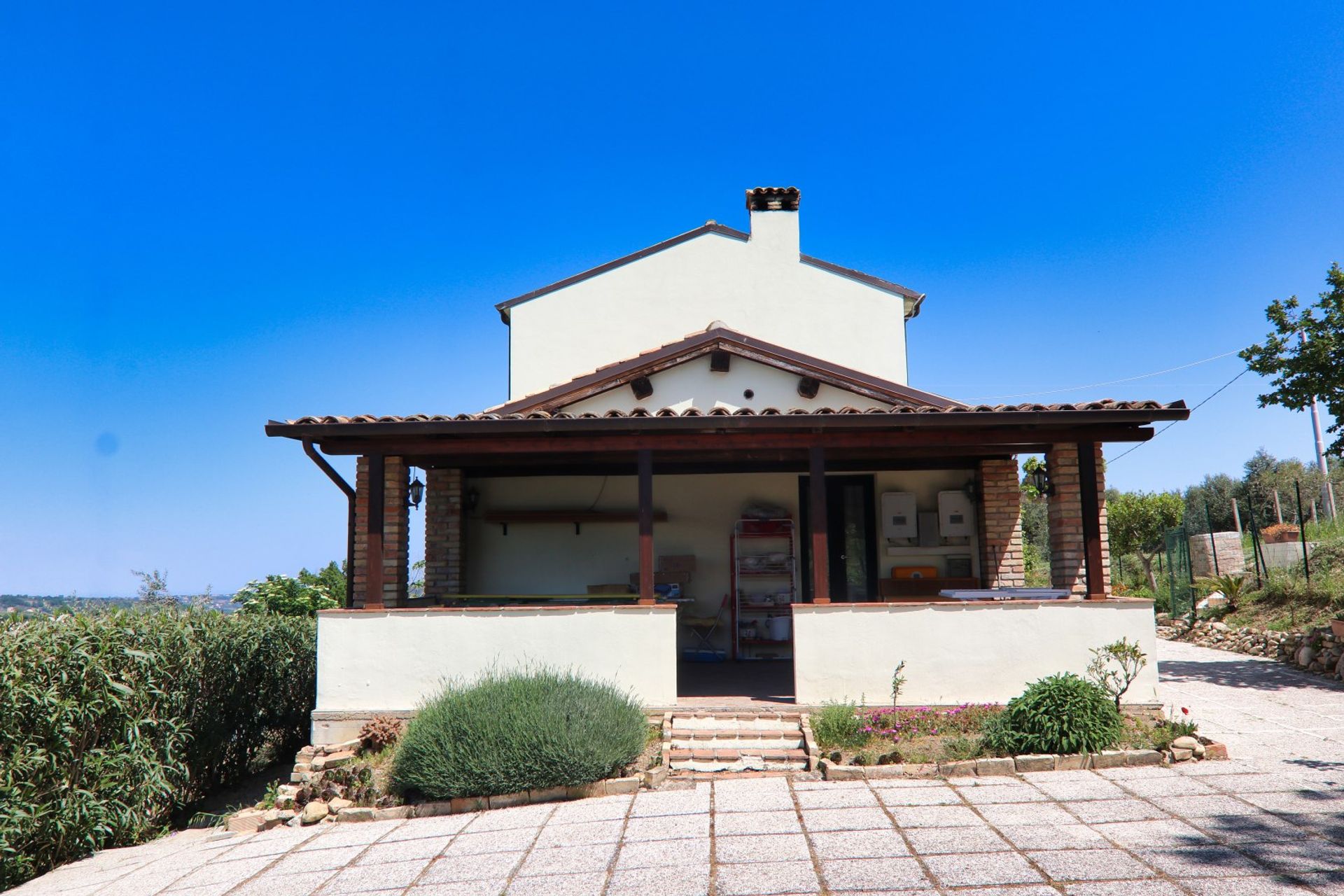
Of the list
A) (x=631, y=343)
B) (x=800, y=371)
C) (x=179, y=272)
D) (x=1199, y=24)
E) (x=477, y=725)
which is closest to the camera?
(x=477, y=725)

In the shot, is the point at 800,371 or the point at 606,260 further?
the point at 606,260

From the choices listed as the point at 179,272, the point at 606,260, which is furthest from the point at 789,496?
the point at 179,272

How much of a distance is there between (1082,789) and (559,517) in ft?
22.4

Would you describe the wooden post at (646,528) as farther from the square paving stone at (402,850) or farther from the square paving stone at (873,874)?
the square paving stone at (873,874)

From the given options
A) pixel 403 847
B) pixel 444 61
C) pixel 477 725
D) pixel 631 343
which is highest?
pixel 444 61

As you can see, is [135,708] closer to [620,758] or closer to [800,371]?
[620,758]

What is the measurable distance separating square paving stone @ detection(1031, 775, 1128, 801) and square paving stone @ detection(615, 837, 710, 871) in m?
2.55

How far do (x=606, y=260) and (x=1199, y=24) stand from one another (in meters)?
8.46

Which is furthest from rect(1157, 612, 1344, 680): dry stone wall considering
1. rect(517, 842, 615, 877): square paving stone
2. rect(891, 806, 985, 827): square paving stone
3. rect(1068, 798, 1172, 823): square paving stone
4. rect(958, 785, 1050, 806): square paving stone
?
rect(517, 842, 615, 877): square paving stone

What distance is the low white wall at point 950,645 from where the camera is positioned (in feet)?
24.8

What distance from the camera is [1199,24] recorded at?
356 inches

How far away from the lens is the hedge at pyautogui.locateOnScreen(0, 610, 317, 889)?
597 cm

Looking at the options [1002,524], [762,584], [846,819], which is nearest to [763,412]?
[846,819]

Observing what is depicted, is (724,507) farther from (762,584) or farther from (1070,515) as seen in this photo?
(1070,515)
